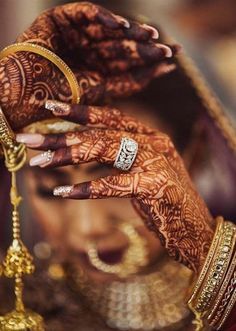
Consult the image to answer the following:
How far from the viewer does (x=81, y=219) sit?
4.88ft

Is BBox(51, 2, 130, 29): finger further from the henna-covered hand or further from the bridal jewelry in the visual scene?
the bridal jewelry

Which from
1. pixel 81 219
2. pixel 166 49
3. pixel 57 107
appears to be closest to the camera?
pixel 57 107

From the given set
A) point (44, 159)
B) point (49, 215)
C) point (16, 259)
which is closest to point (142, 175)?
point (44, 159)

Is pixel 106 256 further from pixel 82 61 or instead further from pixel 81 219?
pixel 82 61

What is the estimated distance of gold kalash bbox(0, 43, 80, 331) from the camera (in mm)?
1157

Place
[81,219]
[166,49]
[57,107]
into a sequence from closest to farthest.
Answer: [57,107] → [166,49] → [81,219]

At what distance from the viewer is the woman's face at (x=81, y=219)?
1.45 metres

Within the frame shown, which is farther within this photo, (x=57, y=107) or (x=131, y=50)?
(x=131, y=50)

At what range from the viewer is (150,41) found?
4.12ft

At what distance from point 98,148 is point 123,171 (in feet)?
0.20

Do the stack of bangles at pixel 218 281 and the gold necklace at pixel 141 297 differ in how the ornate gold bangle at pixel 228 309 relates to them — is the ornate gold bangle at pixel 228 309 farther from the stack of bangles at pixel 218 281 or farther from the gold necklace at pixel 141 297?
the gold necklace at pixel 141 297

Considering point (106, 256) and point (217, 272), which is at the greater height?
point (217, 272)

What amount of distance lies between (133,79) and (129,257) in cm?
39

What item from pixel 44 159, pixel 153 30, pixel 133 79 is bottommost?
pixel 44 159
